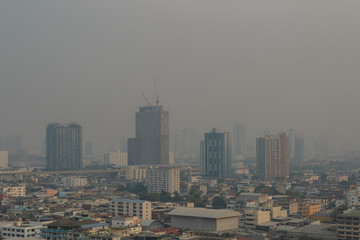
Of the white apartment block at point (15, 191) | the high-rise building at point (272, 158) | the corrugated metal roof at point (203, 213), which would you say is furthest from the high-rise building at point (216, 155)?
the corrugated metal roof at point (203, 213)

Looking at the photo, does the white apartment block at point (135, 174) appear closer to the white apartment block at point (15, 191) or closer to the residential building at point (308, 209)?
the white apartment block at point (15, 191)

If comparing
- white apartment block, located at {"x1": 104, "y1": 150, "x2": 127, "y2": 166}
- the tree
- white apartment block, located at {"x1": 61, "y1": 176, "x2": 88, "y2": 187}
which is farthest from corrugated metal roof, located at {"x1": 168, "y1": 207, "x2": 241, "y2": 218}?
white apartment block, located at {"x1": 104, "y1": 150, "x2": 127, "y2": 166}

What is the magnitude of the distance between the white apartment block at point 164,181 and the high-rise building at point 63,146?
18.3 metres

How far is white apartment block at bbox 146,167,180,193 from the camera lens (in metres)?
30.3

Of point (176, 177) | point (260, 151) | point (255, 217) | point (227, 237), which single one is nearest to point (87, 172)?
point (260, 151)

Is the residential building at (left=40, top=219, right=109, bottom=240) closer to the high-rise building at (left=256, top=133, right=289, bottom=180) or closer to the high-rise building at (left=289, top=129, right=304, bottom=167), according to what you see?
the high-rise building at (left=256, top=133, right=289, bottom=180)

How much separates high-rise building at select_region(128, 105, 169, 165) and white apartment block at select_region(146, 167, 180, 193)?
19.5m

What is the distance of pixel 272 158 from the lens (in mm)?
39812

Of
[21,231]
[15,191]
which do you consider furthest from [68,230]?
[15,191]

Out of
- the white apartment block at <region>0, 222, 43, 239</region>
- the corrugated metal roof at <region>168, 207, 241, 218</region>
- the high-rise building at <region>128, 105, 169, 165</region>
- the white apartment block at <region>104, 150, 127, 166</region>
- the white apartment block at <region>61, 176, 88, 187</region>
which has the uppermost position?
the high-rise building at <region>128, 105, 169, 165</region>

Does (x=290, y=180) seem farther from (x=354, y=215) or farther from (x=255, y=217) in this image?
(x=354, y=215)

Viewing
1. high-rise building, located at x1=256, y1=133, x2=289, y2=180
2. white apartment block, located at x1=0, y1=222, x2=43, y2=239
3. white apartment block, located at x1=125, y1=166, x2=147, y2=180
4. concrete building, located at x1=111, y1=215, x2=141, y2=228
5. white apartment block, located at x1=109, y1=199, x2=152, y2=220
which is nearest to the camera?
white apartment block, located at x1=0, y1=222, x2=43, y2=239

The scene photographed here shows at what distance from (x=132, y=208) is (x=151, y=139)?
3286 cm

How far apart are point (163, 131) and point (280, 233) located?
1405 inches
